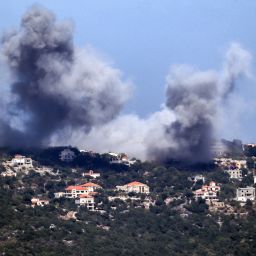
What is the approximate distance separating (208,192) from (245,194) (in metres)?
2.33

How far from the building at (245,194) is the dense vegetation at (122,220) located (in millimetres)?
743

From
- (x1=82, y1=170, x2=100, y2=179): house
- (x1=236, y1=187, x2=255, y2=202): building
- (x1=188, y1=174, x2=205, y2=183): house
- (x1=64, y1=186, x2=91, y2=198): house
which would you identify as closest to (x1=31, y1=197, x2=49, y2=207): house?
(x1=64, y1=186, x2=91, y2=198): house

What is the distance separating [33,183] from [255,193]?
13946mm

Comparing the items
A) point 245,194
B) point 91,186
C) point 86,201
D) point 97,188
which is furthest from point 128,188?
point 245,194

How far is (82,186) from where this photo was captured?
97562mm

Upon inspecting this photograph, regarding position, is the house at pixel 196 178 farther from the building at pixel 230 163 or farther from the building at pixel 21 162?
the building at pixel 21 162

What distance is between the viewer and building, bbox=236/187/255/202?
95.4 metres

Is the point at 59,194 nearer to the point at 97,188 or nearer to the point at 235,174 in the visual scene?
the point at 97,188

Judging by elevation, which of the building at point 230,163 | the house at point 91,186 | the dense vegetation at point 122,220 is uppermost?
the building at point 230,163

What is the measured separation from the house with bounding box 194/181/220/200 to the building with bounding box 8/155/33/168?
441 inches

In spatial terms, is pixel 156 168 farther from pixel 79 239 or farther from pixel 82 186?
pixel 79 239

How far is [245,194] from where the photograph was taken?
96.4 m

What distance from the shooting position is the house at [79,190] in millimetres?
95500

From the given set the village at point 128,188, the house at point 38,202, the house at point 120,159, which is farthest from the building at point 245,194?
the house at point 38,202
